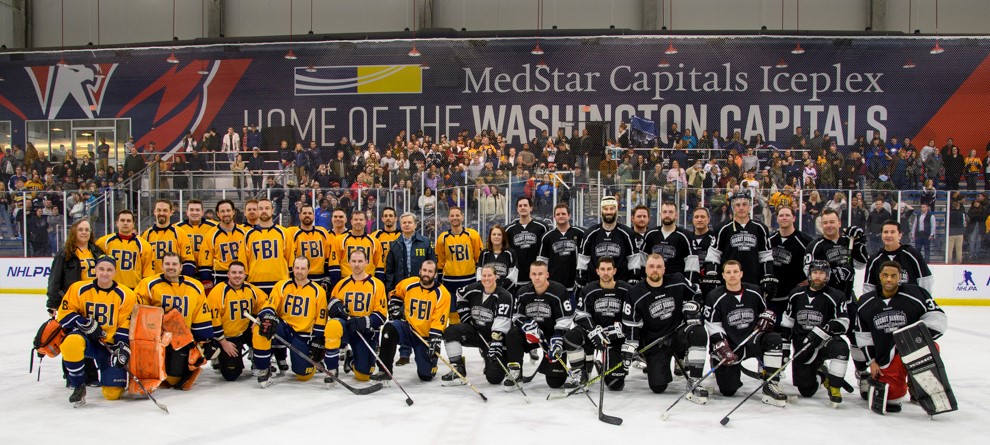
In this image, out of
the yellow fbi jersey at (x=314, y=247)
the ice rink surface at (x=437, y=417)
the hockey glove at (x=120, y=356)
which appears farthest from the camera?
the yellow fbi jersey at (x=314, y=247)

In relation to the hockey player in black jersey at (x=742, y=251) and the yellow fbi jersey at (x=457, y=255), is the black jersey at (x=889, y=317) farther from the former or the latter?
the yellow fbi jersey at (x=457, y=255)

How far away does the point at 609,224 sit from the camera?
278 inches

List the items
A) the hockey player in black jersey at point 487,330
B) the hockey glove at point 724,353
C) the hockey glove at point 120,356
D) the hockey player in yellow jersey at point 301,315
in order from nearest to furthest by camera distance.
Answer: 1. the hockey glove at point 120,356
2. the hockey glove at point 724,353
3. the hockey player in black jersey at point 487,330
4. the hockey player in yellow jersey at point 301,315

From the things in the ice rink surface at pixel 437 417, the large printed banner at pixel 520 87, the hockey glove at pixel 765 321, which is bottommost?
the ice rink surface at pixel 437 417

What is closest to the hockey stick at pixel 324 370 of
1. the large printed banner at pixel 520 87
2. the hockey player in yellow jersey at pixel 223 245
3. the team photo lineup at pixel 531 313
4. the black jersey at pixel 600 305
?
the team photo lineup at pixel 531 313

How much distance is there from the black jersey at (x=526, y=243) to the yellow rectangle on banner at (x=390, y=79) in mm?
12403

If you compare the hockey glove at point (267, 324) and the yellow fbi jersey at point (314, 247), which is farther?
the yellow fbi jersey at point (314, 247)

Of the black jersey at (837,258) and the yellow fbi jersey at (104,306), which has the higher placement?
the black jersey at (837,258)

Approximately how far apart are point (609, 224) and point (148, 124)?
16540mm

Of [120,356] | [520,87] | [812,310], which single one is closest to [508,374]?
[812,310]

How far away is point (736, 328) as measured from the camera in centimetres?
614

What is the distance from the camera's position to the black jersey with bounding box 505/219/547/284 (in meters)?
7.48

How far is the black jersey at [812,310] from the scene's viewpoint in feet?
19.7

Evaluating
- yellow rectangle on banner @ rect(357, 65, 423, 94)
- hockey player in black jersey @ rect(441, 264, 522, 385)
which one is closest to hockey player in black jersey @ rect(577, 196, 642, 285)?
hockey player in black jersey @ rect(441, 264, 522, 385)
